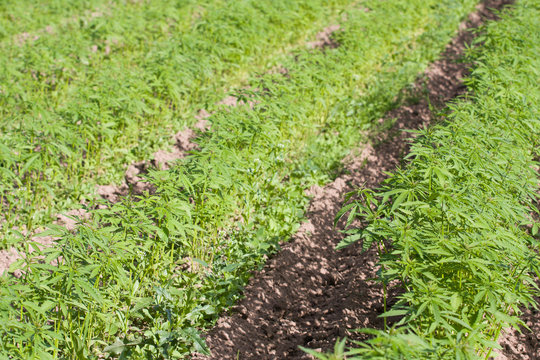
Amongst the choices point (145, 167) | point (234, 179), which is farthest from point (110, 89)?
point (234, 179)

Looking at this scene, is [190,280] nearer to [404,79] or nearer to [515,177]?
[515,177]

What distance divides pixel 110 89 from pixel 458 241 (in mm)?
4229

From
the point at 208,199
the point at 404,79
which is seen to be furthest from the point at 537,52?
the point at 208,199

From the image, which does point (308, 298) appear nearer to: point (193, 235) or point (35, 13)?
point (193, 235)

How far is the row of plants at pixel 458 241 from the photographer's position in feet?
8.84

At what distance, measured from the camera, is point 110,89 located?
221 inches

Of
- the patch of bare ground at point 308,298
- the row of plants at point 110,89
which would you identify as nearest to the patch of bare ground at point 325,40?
the row of plants at point 110,89

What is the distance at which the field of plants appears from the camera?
3.00m

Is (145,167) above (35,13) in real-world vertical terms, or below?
below

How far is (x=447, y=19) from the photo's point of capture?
10.7 meters

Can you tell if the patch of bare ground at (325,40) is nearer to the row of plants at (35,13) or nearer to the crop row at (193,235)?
the crop row at (193,235)

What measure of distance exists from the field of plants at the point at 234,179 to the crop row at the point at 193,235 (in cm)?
3

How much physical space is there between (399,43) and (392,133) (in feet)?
11.7

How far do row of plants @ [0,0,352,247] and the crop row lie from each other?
2.29ft
